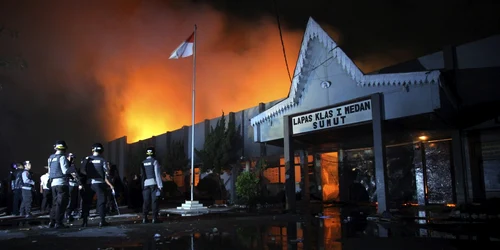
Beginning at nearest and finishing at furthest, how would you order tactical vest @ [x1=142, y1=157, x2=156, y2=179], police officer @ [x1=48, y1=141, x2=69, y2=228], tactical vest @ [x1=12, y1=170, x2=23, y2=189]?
police officer @ [x1=48, y1=141, x2=69, y2=228]
tactical vest @ [x1=142, y1=157, x2=156, y2=179]
tactical vest @ [x1=12, y1=170, x2=23, y2=189]

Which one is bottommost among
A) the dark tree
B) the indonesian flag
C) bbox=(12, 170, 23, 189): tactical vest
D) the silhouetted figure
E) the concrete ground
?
the concrete ground

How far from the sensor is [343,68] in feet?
38.2

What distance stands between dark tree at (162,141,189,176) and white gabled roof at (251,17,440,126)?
12942 millimetres

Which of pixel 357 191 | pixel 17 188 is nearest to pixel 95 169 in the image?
pixel 17 188

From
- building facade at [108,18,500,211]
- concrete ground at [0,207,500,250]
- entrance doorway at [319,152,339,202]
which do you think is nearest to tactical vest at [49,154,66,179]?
concrete ground at [0,207,500,250]

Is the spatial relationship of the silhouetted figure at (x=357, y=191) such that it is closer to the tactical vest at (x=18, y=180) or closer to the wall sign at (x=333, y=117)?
the wall sign at (x=333, y=117)

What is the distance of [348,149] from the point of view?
17.6m

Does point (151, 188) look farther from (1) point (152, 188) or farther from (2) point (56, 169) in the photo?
(2) point (56, 169)


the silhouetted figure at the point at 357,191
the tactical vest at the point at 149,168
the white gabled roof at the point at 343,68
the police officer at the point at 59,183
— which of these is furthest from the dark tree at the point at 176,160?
the police officer at the point at 59,183

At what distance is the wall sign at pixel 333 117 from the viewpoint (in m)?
11.2

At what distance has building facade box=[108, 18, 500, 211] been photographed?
34.7ft

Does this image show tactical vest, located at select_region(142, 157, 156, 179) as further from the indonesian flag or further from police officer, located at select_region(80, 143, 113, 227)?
the indonesian flag

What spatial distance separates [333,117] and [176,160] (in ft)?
55.4

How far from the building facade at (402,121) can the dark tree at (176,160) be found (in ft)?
37.8
